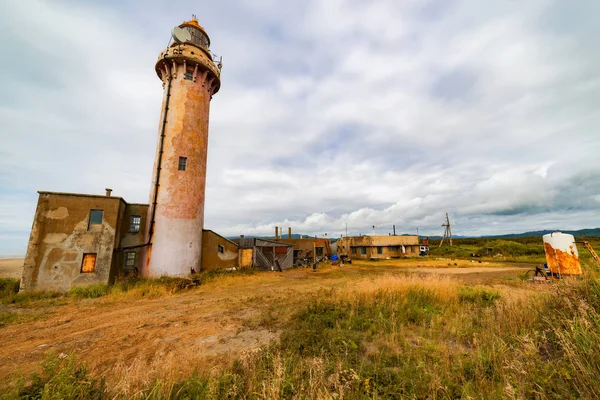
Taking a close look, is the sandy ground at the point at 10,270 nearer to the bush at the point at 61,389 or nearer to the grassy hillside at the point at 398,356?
the bush at the point at 61,389

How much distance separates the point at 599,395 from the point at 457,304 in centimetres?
656

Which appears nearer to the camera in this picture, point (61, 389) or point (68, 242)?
point (61, 389)

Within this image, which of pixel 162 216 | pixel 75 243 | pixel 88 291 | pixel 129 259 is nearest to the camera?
pixel 88 291

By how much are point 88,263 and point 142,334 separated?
34.4 ft

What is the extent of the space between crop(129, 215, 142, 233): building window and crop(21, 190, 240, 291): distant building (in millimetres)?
552

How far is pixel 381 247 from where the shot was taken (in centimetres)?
4222

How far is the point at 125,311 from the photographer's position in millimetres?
10594

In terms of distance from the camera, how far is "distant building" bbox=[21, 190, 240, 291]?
13812 mm

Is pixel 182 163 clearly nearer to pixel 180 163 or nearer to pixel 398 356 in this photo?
pixel 180 163

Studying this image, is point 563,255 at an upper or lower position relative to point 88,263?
lower

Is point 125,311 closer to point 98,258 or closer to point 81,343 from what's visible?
point 81,343

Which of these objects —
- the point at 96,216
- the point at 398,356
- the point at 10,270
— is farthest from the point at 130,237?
the point at 10,270

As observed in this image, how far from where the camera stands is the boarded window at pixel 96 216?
15344mm

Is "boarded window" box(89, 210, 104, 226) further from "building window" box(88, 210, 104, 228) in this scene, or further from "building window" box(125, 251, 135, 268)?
"building window" box(125, 251, 135, 268)
